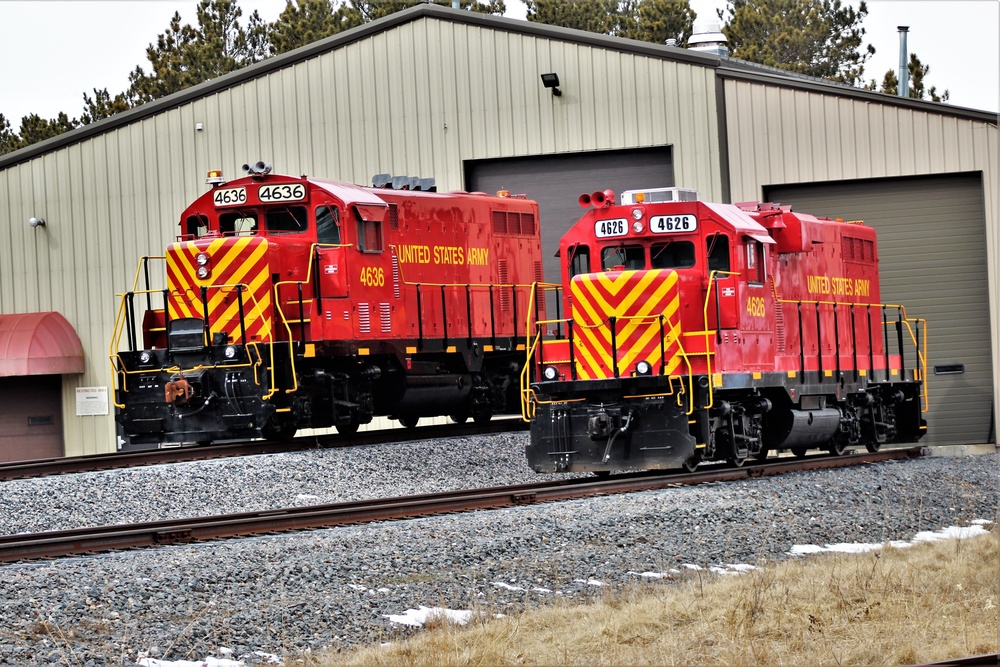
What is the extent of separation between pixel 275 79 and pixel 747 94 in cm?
910

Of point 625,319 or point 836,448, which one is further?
point 836,448

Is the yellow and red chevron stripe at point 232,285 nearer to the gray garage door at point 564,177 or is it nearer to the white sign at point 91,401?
the gray garage door at point 564,177

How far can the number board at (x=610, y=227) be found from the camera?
15961mm

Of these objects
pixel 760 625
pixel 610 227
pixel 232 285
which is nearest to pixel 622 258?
pixel 610 227

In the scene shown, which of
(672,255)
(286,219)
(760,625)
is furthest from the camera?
(286,219)

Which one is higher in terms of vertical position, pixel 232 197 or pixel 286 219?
pixel 232 197

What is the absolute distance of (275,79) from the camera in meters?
26.3

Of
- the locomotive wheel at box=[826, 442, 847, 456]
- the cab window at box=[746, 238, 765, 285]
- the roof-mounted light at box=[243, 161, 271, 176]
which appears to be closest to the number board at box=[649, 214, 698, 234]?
the cab window at box=[746, 238, 765, 285]

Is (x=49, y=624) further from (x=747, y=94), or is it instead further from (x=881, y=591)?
(x=747, y=94)

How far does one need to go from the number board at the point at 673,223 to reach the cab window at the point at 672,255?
0.57ft

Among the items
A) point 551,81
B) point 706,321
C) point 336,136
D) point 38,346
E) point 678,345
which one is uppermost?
point 551,81

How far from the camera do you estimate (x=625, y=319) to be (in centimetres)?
1570

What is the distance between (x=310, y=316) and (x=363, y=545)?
8470mm

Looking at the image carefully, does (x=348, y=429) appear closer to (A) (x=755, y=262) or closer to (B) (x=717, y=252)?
(B) (x=717, y=252)
